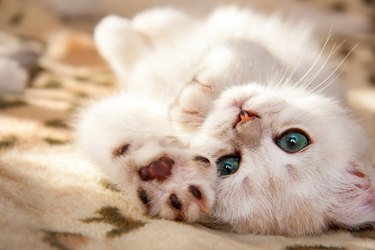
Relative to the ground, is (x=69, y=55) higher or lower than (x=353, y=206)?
higher

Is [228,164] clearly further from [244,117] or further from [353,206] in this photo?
[353,206]

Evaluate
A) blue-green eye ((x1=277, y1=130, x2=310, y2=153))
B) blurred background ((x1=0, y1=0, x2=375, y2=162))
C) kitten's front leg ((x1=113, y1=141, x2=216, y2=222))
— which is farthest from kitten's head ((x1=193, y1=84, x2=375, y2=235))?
blurred background ((x1=0, y1=0, x2=375, y2=162))

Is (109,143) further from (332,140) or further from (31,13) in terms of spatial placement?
(31,13)

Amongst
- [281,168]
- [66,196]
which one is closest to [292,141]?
[281,168]

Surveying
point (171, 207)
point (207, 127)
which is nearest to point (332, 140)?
point (207, 127)

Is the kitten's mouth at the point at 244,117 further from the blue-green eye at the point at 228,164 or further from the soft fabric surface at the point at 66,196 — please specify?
the soft fabric surface at the point at 66,196
